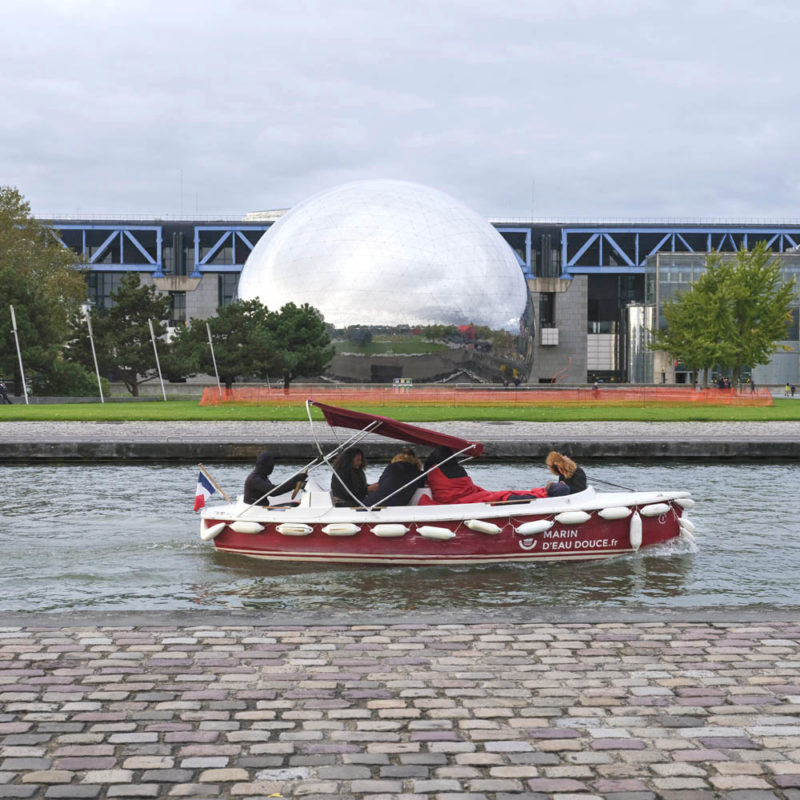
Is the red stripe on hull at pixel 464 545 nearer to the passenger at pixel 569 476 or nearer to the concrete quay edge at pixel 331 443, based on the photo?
the passenger at pixel 569 476

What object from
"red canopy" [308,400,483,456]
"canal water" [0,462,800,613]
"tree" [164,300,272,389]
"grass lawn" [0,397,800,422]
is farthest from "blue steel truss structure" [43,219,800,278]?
"red canopy" [308,400,483,456]

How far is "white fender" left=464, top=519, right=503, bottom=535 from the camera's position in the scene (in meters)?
12.2

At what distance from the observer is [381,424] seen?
13.2m

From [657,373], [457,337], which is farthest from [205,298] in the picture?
[457,337]

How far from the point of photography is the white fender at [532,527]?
40.0 feet

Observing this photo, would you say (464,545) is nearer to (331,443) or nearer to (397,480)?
(397,480)

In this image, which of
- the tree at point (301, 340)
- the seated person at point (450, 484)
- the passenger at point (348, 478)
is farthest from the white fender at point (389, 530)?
the tree at point (301, 340)

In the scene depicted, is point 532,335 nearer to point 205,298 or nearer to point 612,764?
point 205,298

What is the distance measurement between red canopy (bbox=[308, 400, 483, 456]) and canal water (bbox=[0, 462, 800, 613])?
1.61 metres

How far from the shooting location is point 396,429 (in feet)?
43.1

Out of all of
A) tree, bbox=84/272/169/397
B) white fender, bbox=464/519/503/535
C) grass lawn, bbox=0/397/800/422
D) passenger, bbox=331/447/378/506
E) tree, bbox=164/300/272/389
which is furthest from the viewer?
tree, bbox=84/272/169/397

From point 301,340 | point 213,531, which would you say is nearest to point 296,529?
point 213,531

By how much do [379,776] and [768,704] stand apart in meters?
2.54

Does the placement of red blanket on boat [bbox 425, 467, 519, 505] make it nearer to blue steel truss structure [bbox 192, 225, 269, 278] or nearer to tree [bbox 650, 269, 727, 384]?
tree [bbox 650, 269, 727, 384]
